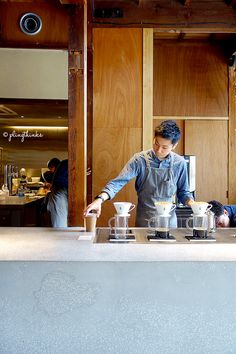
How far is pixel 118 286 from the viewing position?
1.62 metres

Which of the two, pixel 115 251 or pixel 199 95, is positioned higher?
pixel 199 95

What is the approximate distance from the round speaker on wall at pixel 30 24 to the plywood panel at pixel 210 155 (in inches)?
96.4

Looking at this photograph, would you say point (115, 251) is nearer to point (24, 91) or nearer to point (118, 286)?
point (118, 286)

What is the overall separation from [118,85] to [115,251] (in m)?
2.94

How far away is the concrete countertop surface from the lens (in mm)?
1655

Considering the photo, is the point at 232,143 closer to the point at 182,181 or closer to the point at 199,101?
the point at 199,101

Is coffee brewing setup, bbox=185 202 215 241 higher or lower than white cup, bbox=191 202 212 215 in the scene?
lower

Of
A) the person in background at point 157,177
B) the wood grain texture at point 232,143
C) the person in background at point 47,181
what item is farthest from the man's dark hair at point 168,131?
the wood grain texture at point 232,143

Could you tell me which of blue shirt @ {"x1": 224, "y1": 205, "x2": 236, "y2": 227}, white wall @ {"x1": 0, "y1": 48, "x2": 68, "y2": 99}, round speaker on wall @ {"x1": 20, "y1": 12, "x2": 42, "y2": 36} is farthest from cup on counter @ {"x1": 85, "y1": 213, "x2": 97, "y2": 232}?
white wall @ {"x1": 0, "y1": 48, "x2": 68, "y2": 99}

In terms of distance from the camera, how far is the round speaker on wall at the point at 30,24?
4473mm

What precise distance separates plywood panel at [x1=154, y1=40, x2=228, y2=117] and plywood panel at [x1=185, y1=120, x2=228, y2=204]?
23 centimetres

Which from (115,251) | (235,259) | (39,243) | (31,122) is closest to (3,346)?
(39,243)

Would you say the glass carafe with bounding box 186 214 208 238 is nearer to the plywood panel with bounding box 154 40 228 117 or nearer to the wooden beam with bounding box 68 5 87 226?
the wooden beam with bounding box 68 5 87 226

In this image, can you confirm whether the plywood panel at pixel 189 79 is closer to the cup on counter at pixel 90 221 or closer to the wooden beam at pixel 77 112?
the wooden beam at pixel 77 112
